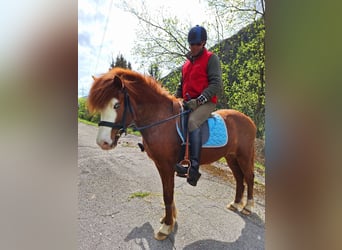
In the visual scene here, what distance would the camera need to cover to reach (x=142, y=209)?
774 millimetres

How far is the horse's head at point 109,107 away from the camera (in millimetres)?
687

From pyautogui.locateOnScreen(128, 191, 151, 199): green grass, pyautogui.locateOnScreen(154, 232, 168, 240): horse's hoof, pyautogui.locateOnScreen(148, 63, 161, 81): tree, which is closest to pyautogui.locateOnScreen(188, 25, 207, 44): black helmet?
pyautogui.locateOnScreen(148, 63, 161, 81): tree

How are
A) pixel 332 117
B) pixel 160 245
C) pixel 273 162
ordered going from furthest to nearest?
pixel 160 245 → pixel 273 162 → pixel 332 117

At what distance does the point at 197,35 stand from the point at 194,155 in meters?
0.38

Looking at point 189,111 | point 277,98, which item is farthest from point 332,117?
point 189,111

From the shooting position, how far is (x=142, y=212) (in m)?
0.77

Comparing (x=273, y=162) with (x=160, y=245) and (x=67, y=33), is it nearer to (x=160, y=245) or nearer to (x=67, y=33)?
(x=160, y=245)

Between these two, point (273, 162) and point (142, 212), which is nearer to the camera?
point (273, 162)

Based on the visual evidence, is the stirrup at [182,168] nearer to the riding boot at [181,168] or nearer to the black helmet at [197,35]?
the riding boot at [181,168]

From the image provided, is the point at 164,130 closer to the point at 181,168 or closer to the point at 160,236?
the point at 181,168

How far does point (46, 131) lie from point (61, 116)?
5 cm

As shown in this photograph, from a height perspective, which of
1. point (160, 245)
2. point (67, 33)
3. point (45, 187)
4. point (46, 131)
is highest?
point (67, 33)

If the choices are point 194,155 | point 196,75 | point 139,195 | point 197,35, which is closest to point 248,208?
point 194,155

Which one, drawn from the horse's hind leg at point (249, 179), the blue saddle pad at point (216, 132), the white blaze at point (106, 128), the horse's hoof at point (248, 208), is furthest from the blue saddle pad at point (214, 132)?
the white blaze at point (106, 128)
